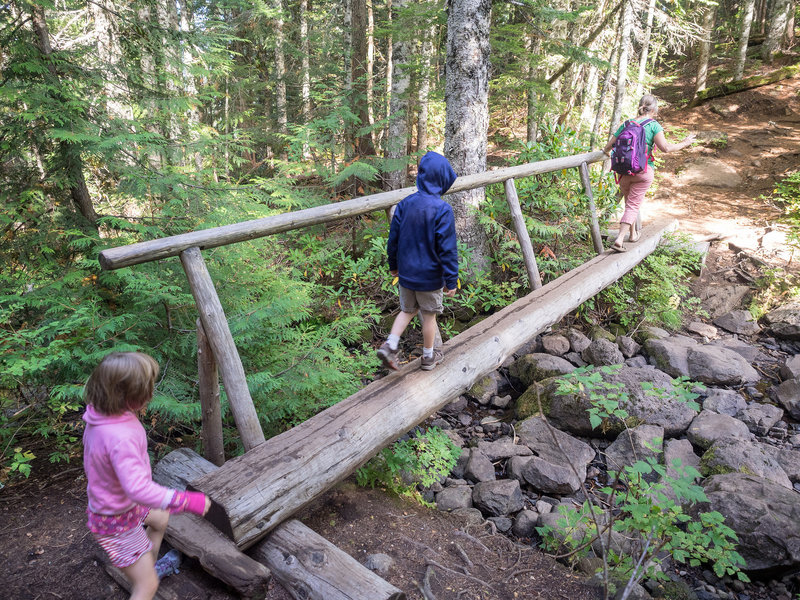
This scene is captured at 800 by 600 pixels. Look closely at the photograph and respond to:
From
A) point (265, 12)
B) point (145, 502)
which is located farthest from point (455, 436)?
point (265, 12)

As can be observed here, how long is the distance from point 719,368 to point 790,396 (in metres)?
0.80

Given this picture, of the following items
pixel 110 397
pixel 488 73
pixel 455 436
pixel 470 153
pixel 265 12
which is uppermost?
pixel 265 12

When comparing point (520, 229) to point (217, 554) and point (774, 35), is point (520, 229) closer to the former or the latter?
point (217, 554)

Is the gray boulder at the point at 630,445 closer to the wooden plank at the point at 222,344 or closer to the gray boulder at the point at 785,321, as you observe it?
the wooden plank at the point at 222,344

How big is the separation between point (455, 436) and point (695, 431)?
8.70 feet

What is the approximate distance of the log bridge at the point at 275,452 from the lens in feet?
8.45

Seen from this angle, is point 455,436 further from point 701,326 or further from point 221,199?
point 701,326

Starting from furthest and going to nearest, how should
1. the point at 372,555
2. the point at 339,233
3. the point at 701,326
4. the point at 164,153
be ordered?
the point at 339,233 → the point at 701,326 → the point at 164,153 → the point at 372,555

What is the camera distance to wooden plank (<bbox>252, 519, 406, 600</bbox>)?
97.0 inches

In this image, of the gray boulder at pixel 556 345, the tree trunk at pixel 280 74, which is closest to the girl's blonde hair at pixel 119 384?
the gray boulder at pixel 556 345

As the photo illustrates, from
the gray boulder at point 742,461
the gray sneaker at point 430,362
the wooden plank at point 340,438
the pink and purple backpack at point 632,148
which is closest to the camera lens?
the wooden plank at point 340,438

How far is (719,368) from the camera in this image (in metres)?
6.42

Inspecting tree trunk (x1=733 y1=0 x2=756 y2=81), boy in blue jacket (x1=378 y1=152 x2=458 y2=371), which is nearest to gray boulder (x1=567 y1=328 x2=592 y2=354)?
boy in blue jacket (x1=378 y1=152 x2=458 y2=371)

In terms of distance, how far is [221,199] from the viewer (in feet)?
17.9
